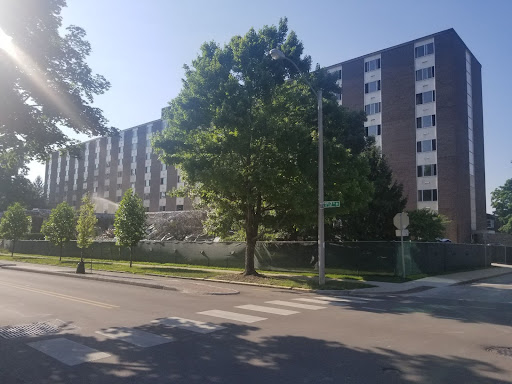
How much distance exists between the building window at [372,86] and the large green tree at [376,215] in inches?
932

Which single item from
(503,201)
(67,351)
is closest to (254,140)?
(67,351)

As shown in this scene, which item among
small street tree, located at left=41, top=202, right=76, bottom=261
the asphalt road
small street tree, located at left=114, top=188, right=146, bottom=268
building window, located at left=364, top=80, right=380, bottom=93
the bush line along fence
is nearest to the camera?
the asphalt road

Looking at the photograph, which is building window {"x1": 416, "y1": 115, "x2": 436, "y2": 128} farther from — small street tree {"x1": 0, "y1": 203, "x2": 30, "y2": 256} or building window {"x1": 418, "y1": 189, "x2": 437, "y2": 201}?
small street tree {"x1": 0, "y1": 203, "x2": 30, "y2": 256}

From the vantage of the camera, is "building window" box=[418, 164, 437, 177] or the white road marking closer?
the white road marking

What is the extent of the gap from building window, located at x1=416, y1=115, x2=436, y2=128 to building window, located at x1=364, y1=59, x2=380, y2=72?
8.69 meters

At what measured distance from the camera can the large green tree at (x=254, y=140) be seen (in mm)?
18781

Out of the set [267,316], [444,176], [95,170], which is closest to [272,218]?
[267,316]

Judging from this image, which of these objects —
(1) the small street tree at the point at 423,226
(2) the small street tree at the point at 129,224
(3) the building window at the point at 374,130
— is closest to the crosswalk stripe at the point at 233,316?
(2) the small street tree at the point at 129,224

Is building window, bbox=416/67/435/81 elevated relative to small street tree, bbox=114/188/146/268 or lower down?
elevated

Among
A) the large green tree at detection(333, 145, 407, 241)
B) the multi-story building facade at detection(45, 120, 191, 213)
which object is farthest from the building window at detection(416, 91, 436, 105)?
the multi-story building facade at detection(45, 120, 191, 213)

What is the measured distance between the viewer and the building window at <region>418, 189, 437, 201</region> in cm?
4744

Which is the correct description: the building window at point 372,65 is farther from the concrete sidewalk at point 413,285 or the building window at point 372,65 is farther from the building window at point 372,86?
the concrete sidewalk at point 413,285

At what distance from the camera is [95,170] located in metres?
86.9

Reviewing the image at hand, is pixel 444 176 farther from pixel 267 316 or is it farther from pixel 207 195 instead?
pixel 267 316
